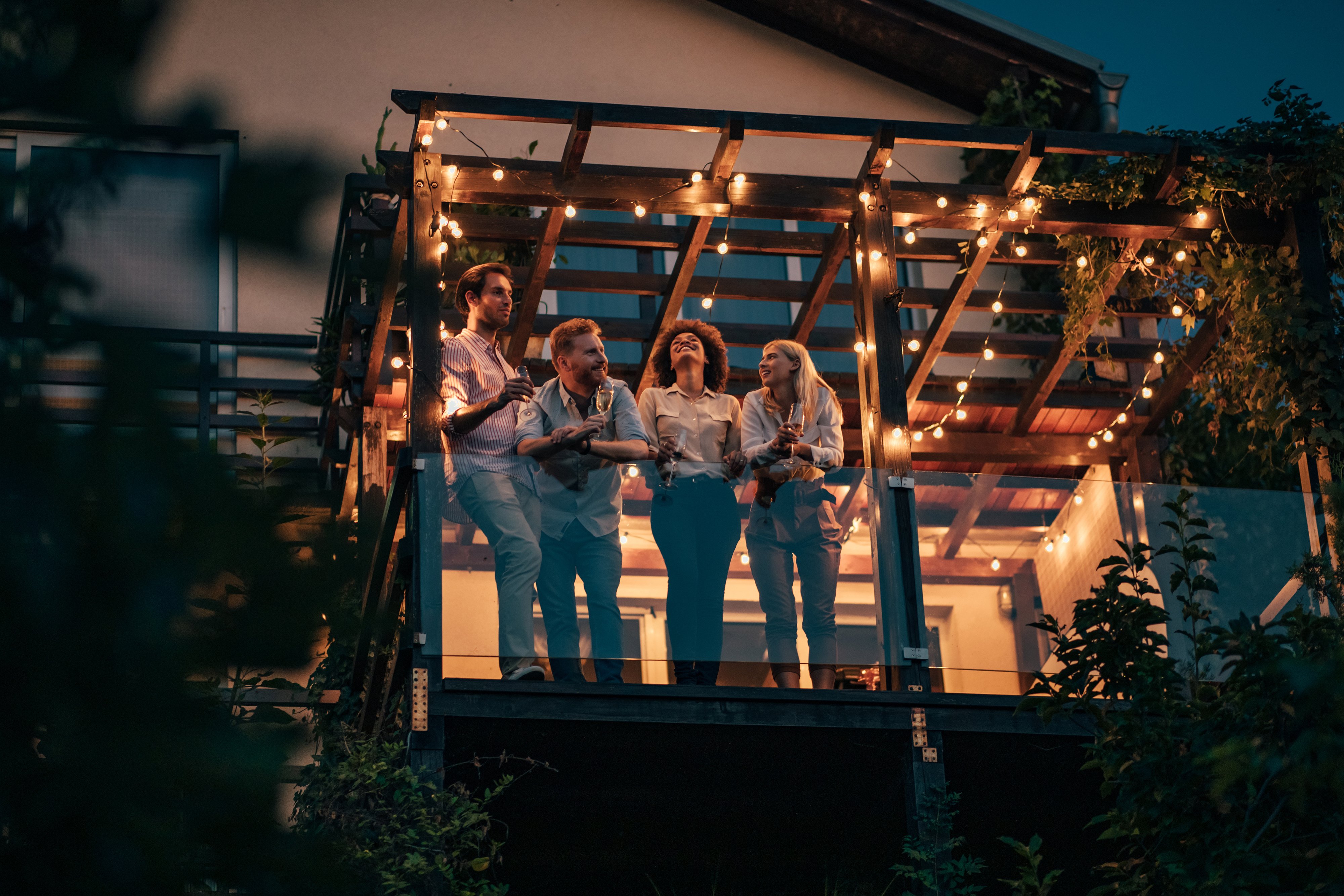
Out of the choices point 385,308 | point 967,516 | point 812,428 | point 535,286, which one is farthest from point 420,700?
point 385,308

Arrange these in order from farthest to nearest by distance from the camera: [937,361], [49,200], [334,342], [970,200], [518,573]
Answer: [937,361] → [334,342] → [970,200] → [518,573] → [49,200]

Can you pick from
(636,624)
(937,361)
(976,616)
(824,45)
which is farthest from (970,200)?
(824,45)

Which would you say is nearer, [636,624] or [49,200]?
[49,200]

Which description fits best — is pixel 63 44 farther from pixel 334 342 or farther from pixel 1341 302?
pixel 334 342

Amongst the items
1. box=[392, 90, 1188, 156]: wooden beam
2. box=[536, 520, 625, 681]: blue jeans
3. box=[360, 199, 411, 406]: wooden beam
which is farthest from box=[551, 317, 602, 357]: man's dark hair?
box=[392, 90, 1188, 156]: wooden beam

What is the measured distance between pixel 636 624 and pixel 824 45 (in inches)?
313

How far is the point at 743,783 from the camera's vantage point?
6.42m

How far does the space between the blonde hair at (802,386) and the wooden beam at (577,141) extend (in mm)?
1354

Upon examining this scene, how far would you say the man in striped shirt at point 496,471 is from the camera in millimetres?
5883

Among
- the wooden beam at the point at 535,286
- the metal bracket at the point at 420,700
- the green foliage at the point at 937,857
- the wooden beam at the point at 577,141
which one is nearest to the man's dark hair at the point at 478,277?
the wooden beam at the point at 577,141

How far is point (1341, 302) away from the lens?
7.85 metres

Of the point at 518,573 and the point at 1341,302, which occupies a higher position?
the point at 1341,302

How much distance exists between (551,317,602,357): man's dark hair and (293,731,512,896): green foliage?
181 cm

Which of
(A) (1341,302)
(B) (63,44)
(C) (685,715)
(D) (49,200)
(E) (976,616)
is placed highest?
(A) (1341,302)
